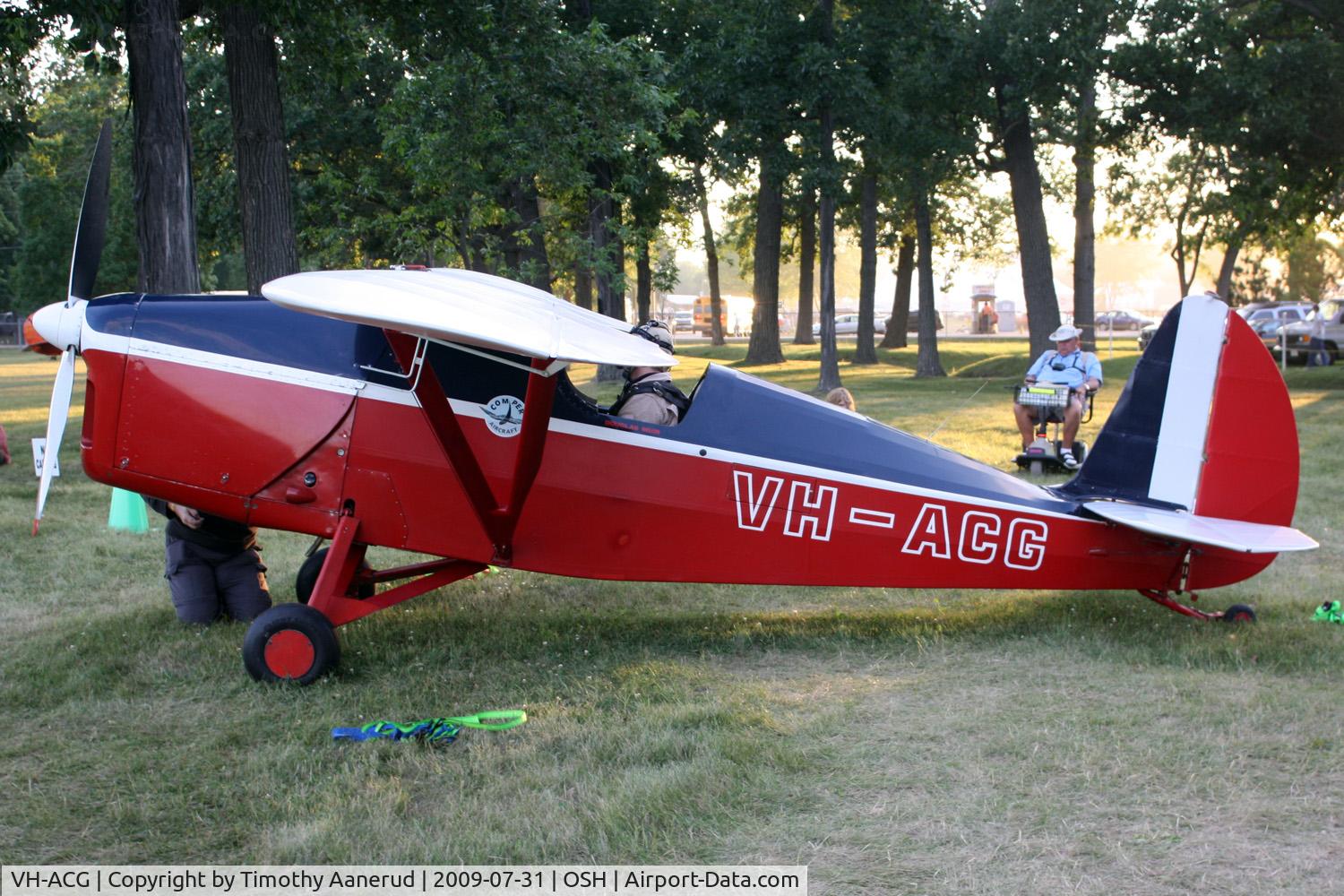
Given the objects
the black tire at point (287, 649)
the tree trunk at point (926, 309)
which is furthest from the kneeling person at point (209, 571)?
the tree trunk at point (926, 309)

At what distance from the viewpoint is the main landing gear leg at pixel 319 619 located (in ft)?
18.2

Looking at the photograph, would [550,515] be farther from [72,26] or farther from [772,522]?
[72,26]

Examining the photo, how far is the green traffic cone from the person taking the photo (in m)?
10.0

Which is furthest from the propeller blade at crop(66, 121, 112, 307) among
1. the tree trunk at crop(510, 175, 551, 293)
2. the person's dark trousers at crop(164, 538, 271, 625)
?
the tree trunk at crop(510, 175, 551, 293)

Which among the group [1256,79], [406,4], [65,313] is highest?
[1256,79]

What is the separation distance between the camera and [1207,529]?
5766 millimetres

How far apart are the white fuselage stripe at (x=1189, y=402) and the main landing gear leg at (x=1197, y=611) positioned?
0.53 metres

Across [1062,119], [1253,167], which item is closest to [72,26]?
[1062,119]

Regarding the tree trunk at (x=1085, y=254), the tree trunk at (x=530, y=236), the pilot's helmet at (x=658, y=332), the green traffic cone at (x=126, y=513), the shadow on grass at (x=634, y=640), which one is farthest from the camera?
the tree trunk at (x=1085, y=254)

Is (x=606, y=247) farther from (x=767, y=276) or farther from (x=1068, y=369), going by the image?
(x=767, y=276)

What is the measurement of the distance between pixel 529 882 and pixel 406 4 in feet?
34.8

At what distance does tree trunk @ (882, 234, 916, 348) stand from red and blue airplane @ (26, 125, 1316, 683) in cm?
3700

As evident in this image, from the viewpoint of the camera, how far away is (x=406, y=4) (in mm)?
11898

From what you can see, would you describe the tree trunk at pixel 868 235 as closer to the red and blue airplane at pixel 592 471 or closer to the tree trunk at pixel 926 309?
the tree trunk at pixel 926 309
